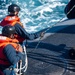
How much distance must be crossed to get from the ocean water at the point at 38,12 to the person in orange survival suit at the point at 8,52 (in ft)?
55.2

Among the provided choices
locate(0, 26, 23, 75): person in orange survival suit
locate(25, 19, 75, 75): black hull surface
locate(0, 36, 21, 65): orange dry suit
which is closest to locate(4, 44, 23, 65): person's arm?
locate(0, 26, 23, 75): person in orange survival suit

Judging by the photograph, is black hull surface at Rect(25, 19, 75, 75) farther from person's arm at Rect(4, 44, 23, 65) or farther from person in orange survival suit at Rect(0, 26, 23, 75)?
person's arm at Rect(4, 44, 23, 65)

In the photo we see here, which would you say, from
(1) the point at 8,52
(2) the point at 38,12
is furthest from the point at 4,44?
(2) the point at 38,12

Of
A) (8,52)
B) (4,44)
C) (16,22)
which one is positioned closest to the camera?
(8,52)

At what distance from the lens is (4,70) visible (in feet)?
26.2

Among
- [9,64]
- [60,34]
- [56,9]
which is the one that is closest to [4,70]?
[9,64]

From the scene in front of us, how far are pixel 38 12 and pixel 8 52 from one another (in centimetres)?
2433

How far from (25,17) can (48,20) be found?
276cm

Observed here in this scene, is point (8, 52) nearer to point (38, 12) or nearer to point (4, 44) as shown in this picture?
point (4, 44)

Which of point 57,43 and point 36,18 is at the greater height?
point 57,43

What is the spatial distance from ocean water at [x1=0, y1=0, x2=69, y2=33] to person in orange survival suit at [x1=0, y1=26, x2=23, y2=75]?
16.8m

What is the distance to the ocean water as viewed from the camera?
90.1ft

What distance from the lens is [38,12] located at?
103ft

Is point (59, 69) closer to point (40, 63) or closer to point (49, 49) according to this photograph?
point (40, 63)
